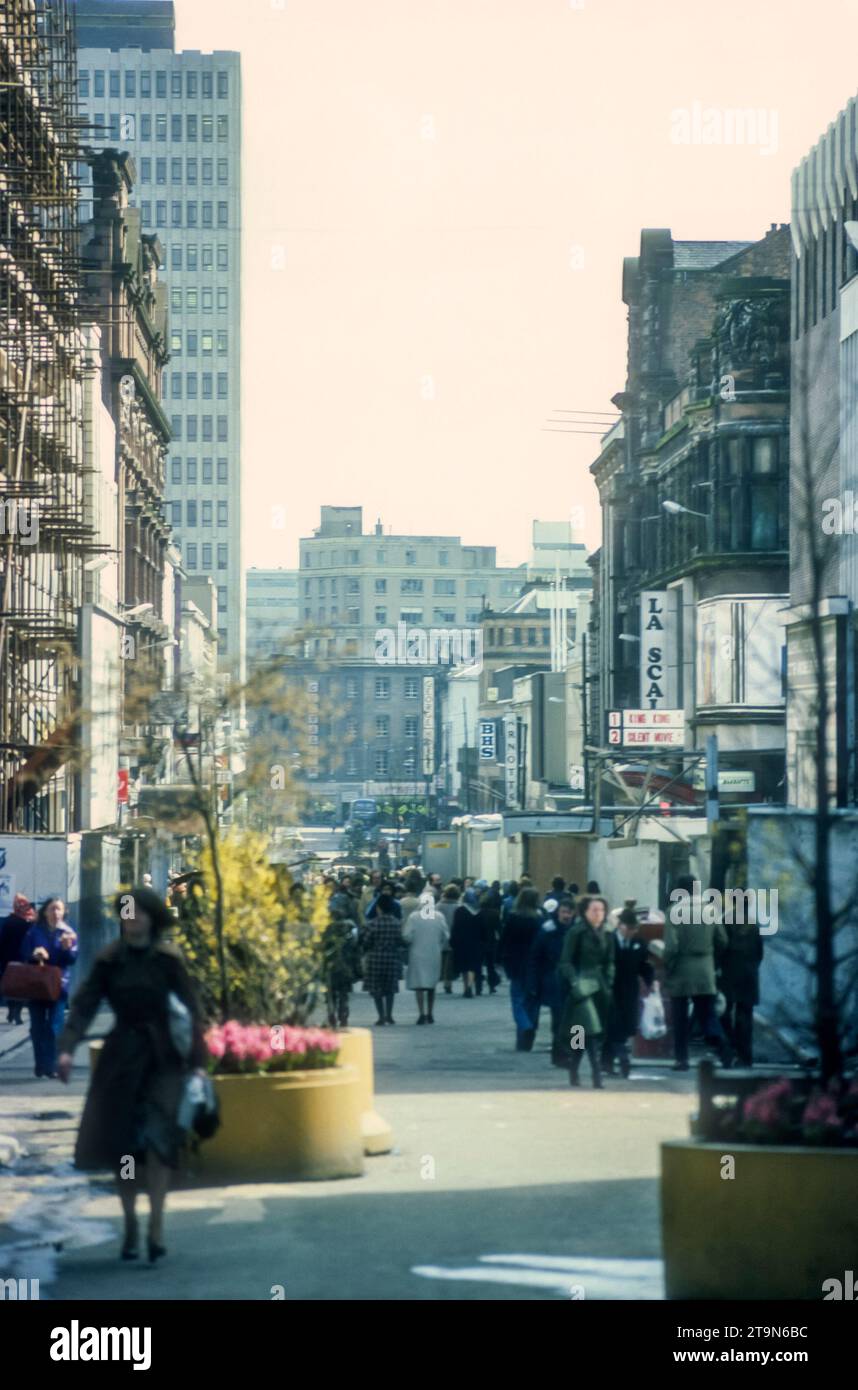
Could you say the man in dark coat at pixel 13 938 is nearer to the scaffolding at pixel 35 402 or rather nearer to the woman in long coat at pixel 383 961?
the woman in long coat at pixel 383 961

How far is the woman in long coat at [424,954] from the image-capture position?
24.3 metres

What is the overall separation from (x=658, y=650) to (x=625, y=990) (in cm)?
4152

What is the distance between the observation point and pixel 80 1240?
10273mm

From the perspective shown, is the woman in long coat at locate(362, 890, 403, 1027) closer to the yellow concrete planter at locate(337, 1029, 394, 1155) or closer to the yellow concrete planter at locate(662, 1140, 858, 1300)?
the yellow concrete planter at locate(337, 1029, 394, 1155)

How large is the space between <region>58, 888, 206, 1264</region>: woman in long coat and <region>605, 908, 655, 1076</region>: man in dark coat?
8599 millimetres

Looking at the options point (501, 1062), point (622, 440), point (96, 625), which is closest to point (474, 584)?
point (622, 440)

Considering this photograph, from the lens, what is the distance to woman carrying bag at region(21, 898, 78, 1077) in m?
17.9

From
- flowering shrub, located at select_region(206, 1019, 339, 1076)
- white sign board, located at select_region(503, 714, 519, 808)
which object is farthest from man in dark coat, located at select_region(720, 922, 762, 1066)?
white sign board, located at select_region(503, 714, 519, 808)

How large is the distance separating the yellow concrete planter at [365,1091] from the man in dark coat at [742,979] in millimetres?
5436

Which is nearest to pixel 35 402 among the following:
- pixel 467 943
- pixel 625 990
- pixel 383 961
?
pixel 467 943

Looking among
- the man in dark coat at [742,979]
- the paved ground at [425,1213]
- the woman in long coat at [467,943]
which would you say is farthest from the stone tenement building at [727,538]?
the paved ground at [425,1213]

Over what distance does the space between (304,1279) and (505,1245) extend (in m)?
1.18

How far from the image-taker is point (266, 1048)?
12.1 m
